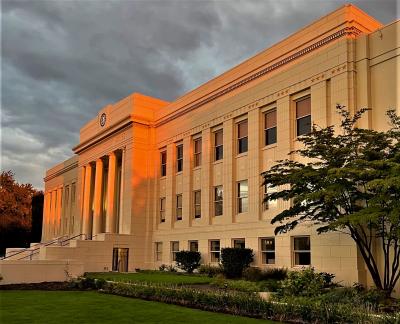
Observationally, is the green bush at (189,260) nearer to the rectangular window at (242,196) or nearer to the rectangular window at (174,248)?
the rectangular window at (174,248)

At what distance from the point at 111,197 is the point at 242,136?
53.9 ft

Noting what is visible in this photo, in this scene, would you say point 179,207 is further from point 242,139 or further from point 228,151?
point 242,139

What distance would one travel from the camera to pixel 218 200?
3191 centimetres

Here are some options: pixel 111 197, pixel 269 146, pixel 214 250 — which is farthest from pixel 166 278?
pixel 111 197

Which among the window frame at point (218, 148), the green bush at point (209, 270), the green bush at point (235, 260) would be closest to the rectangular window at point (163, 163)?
the window frame at point (218, 148)

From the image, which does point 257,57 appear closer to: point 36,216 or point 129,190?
point 129,190

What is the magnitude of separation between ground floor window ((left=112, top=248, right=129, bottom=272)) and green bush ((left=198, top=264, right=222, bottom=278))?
8.93m

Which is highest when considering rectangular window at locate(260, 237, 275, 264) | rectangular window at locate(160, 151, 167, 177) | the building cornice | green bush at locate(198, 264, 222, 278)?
the building cornice

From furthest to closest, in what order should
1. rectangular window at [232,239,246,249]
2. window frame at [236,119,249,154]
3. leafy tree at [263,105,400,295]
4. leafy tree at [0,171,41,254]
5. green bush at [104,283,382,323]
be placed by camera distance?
leafy tree at [0,171,41,254]
window frame at [236,119,249,154]
rectangular window at [232,239,246,249]
leafy tree at [263,105,400,295]
green bush at [104,283,382,323]

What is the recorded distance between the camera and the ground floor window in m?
37.1

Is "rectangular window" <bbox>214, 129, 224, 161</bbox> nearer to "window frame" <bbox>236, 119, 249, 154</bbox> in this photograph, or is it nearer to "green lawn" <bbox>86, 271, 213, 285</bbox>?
"window frame" <bbox>236, 119, 249, 154</bbox>

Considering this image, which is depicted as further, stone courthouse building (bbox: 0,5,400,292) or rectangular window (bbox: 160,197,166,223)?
rectangular window (bbox: 160,197,166,223)

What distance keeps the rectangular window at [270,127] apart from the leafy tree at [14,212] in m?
48.3

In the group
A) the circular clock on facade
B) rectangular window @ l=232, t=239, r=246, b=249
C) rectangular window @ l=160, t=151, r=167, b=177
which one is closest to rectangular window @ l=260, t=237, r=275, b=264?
rectangular window @ l=232, t=239, r=246, b=249
